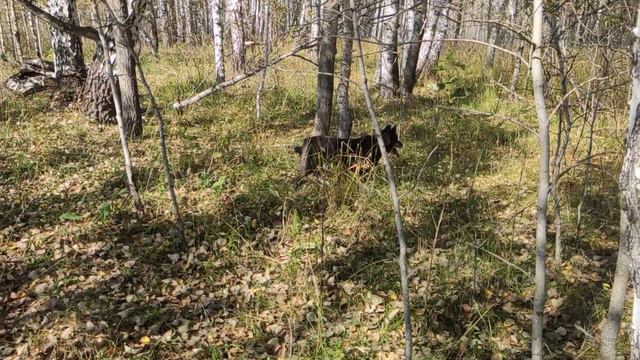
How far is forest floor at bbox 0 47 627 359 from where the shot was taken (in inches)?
130

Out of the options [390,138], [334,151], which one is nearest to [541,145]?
[334,151]

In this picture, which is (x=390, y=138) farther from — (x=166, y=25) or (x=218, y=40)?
(x=166, y=25)

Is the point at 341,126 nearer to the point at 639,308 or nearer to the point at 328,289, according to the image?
the point at 328,289

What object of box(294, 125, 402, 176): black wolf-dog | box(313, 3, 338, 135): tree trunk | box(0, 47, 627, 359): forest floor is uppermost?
box(313, 3, 338, 135): tree trunk

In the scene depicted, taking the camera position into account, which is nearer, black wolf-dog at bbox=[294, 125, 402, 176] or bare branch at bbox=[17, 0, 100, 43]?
bare branch at bbox=[17, 0, 100, 43]

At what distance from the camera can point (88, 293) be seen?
12.2ft

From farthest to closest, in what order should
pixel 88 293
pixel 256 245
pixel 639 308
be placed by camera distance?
pixel 256 245
pixel 88 293
pixel 639 308

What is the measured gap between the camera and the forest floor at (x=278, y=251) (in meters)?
3.30

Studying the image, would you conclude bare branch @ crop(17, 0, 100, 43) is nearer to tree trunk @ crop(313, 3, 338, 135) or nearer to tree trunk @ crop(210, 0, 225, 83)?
tree trunk @ crop(313, 3, 338, 135)

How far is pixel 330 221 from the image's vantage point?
466 cm

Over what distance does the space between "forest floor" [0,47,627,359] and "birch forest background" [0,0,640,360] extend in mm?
19

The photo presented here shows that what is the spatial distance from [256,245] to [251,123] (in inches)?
127

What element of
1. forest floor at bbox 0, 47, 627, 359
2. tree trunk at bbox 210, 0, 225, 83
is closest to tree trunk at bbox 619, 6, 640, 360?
forest floor at bbox 0, 47, 627, 359

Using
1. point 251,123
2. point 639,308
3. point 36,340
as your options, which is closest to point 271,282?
point 36,340
